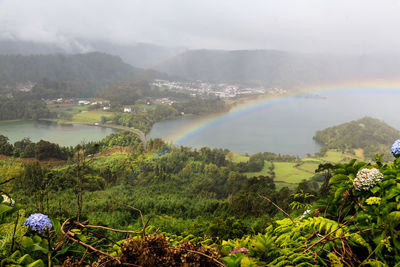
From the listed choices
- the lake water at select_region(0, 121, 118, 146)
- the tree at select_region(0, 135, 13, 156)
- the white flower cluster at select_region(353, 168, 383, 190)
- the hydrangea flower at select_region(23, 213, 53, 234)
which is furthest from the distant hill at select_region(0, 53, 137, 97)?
the white flower cluster at select_region(353, 168, 383, 190)

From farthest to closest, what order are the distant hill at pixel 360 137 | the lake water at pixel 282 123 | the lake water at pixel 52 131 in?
the lake water at pixel 282 123, the distant hill at pixel 360 137, the lake water at pixel 52 131

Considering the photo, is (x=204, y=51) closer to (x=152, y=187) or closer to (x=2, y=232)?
(x=152, y=187)

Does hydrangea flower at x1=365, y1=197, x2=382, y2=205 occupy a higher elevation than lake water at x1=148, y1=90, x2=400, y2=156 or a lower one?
higher

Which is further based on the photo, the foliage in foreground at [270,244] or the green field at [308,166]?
the green field at [308,166]

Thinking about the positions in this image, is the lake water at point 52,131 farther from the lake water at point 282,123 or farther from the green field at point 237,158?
the green field at point 237,158

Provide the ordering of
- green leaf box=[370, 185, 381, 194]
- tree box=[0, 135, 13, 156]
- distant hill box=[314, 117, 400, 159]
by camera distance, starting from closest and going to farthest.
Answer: green leaf box=[370, 185, 381, 194], tree box=[0, 135, 13, 156], distant hill box=[314, 117, 400, 159]

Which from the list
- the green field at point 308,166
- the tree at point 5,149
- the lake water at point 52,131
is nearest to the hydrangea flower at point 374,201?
the tree at point 5,149

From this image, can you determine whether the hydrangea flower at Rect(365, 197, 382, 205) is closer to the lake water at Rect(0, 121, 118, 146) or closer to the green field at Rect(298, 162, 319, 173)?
the green field at Rect(298, 162, 319, 173)
